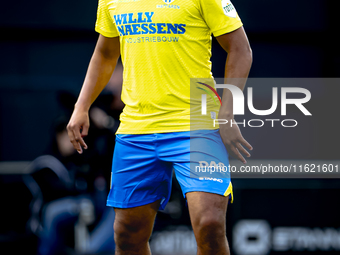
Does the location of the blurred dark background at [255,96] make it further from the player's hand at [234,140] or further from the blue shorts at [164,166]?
the player's hand at [234,140]

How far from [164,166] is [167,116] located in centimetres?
25

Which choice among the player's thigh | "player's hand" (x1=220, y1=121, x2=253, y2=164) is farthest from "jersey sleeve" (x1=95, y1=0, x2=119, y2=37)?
the player's thigh

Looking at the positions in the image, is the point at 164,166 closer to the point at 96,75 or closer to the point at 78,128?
the point at 78,128

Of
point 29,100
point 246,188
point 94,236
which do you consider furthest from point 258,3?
point 94,236

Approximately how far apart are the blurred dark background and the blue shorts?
2.54 m

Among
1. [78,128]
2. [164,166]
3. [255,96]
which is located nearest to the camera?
[164,166]

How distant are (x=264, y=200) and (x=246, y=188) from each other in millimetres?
221

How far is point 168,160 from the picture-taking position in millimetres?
2363

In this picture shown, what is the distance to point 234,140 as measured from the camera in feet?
7.43

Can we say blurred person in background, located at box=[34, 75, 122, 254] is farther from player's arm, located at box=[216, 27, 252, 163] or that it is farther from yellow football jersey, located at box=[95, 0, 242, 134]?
player's arm, located at box=[216, 27, 252, 163]

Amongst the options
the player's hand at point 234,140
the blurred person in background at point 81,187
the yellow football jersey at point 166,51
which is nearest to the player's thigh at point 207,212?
the player's hand at point 234,140

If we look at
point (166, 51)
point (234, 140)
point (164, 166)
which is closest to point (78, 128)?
point (164, 166)

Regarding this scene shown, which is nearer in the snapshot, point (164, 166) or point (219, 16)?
point (219, 16)

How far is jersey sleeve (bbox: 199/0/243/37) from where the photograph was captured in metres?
2.30
